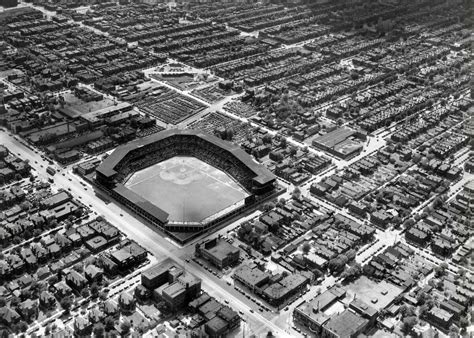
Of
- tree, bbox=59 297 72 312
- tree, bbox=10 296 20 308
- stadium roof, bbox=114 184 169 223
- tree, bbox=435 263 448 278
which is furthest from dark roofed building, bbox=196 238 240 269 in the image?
tree, bbox=435 263 448 278

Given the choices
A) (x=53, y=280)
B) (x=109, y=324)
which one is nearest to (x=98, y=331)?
(x=109, y=324)

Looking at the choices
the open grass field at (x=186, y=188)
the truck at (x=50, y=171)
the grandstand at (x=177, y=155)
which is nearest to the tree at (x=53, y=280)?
the grandstand at (x=177, y=155)

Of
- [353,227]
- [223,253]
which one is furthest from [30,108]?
[353,227]

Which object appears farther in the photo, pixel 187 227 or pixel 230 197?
pixel 230 197

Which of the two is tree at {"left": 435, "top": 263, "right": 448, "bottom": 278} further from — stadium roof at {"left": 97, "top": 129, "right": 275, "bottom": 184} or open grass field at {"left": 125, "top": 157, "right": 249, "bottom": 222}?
open grass field at {"left": 125, "top": 157, "right": 249, "bottom": 222}

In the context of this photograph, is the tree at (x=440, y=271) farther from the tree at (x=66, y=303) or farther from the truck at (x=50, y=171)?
the truck at (x=50, y=171)

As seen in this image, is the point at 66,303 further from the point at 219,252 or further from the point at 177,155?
the point at 177,155

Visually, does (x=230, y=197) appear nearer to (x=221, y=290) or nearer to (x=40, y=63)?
(x=221, y=290)
